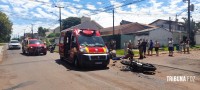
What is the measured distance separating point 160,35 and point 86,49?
3571 cm

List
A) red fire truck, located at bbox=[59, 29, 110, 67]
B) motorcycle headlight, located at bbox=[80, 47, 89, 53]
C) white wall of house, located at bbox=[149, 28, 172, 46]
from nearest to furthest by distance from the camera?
1. red fire truck, located at bbox=[59, 29, 110, 67]
2. motorcycle headlight, located at bbox=[80, 47, 89, 53]
3. white wall of house, located at bbox=[149, 28, 172, 46]

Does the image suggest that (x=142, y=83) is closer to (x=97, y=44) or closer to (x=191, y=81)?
(x=191, y=81)

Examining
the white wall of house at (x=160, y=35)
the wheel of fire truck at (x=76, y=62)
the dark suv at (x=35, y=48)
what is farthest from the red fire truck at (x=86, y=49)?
the white wall of house at (x=160, y=35)

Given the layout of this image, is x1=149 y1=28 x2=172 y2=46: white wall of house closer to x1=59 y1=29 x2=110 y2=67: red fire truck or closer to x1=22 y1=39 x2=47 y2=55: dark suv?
x1=22 y1=39 x2=47 y2=55: dark suv

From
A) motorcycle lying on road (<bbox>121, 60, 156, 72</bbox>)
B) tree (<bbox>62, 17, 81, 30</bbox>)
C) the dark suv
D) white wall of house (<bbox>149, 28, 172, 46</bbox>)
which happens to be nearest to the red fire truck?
motorcycle lying on road (<bbox>121, 60, 156, 72</bbox>)

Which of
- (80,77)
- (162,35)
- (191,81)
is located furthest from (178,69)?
(162,35)

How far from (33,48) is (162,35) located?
29.0 m

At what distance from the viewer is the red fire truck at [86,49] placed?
15.0 meters

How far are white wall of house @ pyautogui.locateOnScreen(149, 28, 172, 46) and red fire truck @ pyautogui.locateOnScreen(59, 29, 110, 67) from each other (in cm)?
3083

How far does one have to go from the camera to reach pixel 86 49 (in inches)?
601

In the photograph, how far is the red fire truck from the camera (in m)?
15.0

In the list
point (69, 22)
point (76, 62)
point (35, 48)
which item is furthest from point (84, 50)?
point (69, 22)

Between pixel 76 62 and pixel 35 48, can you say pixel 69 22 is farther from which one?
pixel 76 62

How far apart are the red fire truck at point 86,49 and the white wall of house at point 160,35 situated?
30826mm
